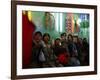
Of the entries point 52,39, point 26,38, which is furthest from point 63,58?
point 26,38

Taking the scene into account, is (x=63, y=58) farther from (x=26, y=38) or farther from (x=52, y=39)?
(x=26, y=38)

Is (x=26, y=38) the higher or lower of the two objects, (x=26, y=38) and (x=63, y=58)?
the higher

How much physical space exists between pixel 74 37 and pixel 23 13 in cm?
51

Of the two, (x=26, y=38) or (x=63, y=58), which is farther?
(x=63, y=58)

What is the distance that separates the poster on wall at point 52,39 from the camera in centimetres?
178

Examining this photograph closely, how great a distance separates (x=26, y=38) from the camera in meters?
1.81

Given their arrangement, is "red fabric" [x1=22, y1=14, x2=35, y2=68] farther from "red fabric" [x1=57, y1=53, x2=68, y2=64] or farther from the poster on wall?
"red fabric" [x1=57, y1=53, x2=68, y2=64]

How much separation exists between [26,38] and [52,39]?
24 centimetres

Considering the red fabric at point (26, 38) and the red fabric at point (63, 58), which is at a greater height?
the red fabric at point (26, 38)

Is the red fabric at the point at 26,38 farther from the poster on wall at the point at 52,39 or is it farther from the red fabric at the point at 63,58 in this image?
the red fabric at the point at 63,58

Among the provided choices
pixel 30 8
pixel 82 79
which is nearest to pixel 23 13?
pixel 30 8

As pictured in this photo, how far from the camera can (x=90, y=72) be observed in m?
2.01

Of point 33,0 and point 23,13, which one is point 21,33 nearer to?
point 23,13

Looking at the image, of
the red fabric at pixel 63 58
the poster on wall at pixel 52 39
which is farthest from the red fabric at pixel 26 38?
the red fabric at pixel 63 58
